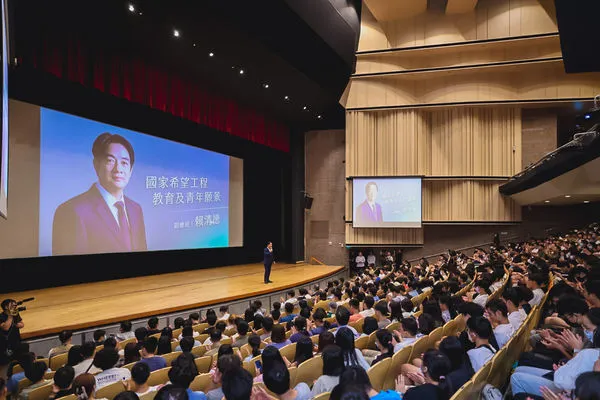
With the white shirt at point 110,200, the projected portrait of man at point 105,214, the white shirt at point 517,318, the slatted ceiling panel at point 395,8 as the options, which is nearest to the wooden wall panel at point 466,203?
the slatted ceiling panel at point 395,8

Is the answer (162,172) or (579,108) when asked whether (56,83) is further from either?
(579,108)

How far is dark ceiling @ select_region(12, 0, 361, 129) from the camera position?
741 cm

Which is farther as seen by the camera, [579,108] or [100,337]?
[579,108]

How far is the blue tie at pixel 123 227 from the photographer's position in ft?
31.4

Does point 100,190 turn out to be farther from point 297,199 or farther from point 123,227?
point 297,199

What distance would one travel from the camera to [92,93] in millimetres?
9266

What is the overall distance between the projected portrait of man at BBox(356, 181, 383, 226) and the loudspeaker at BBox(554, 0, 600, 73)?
7.58m

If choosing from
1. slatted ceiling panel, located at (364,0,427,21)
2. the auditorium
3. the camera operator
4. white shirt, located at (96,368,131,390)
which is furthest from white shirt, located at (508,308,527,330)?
slatted ceiling panel, located at (364,0,427,21)

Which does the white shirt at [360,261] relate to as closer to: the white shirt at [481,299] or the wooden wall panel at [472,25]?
the wooden wall panel at [472,25]

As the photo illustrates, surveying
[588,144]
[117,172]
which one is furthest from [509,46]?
[117,172]

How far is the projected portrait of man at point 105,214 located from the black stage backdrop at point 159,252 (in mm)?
663

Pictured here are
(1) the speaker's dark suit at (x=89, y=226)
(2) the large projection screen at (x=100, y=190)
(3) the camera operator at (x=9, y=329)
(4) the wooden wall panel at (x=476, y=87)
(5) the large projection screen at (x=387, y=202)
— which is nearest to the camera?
(3) the camera operator at (x=9, y=329)

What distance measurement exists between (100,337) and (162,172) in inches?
271

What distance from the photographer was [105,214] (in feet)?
30.3
